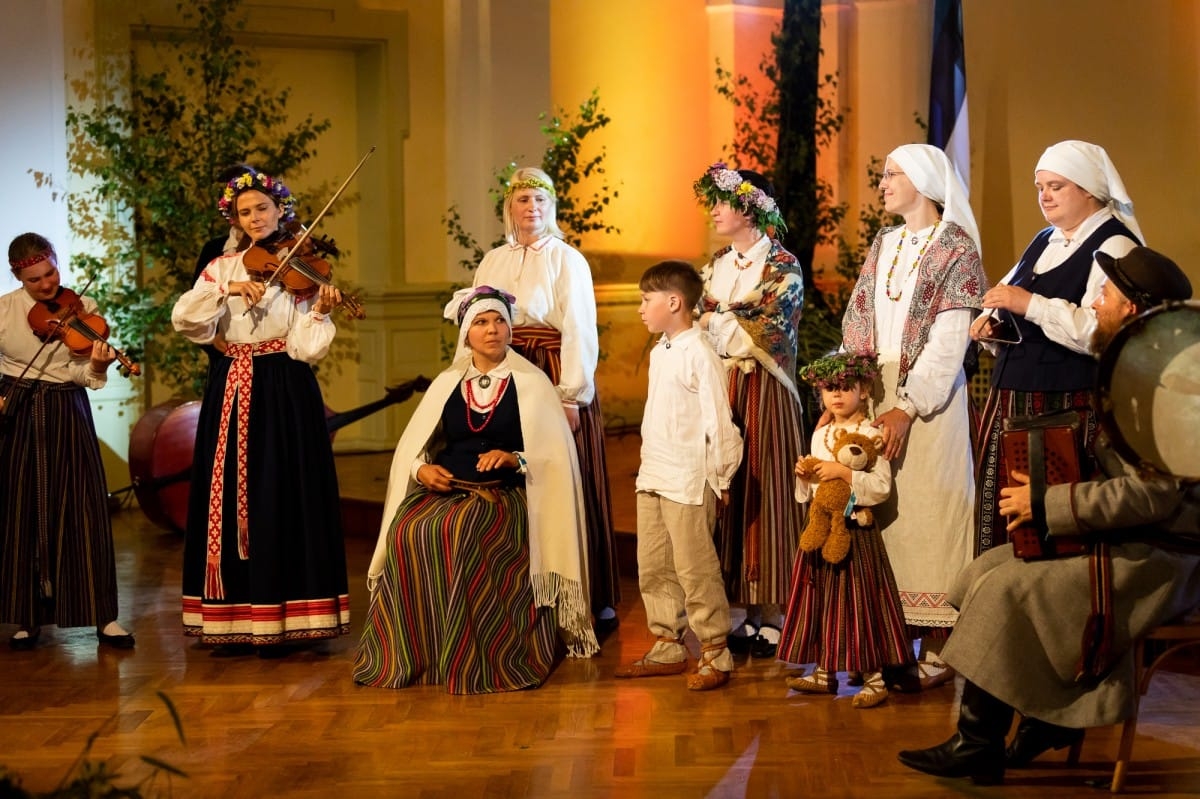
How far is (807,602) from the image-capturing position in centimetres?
434

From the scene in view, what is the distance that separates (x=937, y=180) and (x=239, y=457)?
91.4 inches

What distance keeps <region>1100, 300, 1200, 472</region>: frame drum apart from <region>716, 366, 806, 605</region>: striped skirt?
165 centimetres

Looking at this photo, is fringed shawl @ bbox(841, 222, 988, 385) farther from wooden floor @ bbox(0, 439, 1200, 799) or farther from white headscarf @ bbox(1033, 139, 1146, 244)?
wooden floor @ bbox(0, 439, 1200, 799)

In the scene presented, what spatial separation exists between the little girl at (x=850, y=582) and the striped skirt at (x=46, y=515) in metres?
2.42

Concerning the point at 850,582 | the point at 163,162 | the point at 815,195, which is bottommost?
the point at 850,582

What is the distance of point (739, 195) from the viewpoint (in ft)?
15.9

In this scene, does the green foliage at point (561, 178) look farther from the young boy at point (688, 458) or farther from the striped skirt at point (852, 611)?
the striped skirt at point (852, 611)

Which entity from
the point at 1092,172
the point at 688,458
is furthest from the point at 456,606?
the point at 1092,172

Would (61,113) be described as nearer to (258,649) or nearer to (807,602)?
(258,649)

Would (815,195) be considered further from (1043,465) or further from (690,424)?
(1043,465)

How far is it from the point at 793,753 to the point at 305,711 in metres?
1.40

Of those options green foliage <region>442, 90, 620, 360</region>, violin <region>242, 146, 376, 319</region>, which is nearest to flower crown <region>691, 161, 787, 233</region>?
violin <region>242, 146, 376, 319</region>

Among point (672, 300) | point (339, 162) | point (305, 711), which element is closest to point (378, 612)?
point (305, 711)

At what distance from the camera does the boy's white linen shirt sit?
451 cm
